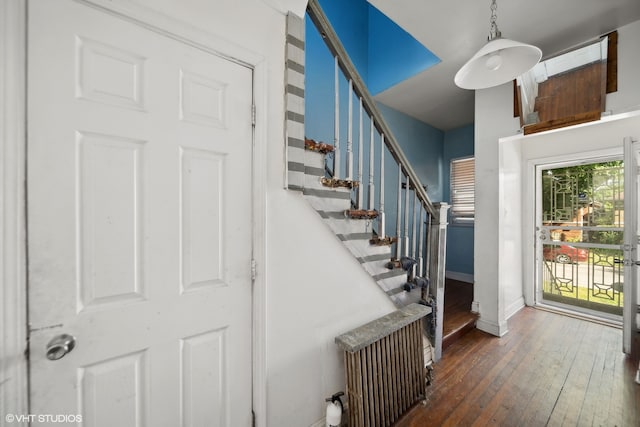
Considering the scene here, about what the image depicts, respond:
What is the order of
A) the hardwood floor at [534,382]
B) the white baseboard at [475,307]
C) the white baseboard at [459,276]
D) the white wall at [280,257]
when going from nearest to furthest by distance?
the white wall at [280,257] → the hardwood floor at [534,382] → the white baseboard at [475,307] → the white baseboard at [459,276]

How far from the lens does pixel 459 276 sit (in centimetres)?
455

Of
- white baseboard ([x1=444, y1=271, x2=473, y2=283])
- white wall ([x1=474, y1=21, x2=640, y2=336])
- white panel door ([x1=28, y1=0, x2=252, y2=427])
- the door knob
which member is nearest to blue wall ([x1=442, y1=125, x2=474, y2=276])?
white baseboard ([x1=444, y1=271, x2=473, y2=283])

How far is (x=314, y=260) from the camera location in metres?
1.49

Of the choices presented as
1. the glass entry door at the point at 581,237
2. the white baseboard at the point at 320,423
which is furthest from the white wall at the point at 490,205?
the white baseboard at the point at 320,423

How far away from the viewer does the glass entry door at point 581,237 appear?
3.08 m

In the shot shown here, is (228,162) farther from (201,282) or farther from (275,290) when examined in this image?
(275,290)

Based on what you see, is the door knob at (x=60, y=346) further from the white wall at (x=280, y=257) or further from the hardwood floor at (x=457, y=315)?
the hardwood floor at (x=457, y=315)

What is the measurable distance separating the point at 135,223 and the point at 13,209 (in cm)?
32

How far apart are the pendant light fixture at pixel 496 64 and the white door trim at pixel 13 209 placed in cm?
188

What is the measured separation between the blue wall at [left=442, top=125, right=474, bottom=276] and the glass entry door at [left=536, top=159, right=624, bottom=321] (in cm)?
99

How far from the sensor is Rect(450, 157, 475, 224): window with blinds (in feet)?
14.8

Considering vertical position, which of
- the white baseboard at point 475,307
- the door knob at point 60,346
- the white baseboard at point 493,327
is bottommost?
the white baseboard at point 493,327

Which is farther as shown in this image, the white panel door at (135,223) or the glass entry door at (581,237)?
the glass entry door at (581,237)

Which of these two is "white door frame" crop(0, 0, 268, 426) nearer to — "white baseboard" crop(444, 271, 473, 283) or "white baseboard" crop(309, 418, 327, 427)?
"white baseboard" crop(309, 418, 327, 427)
